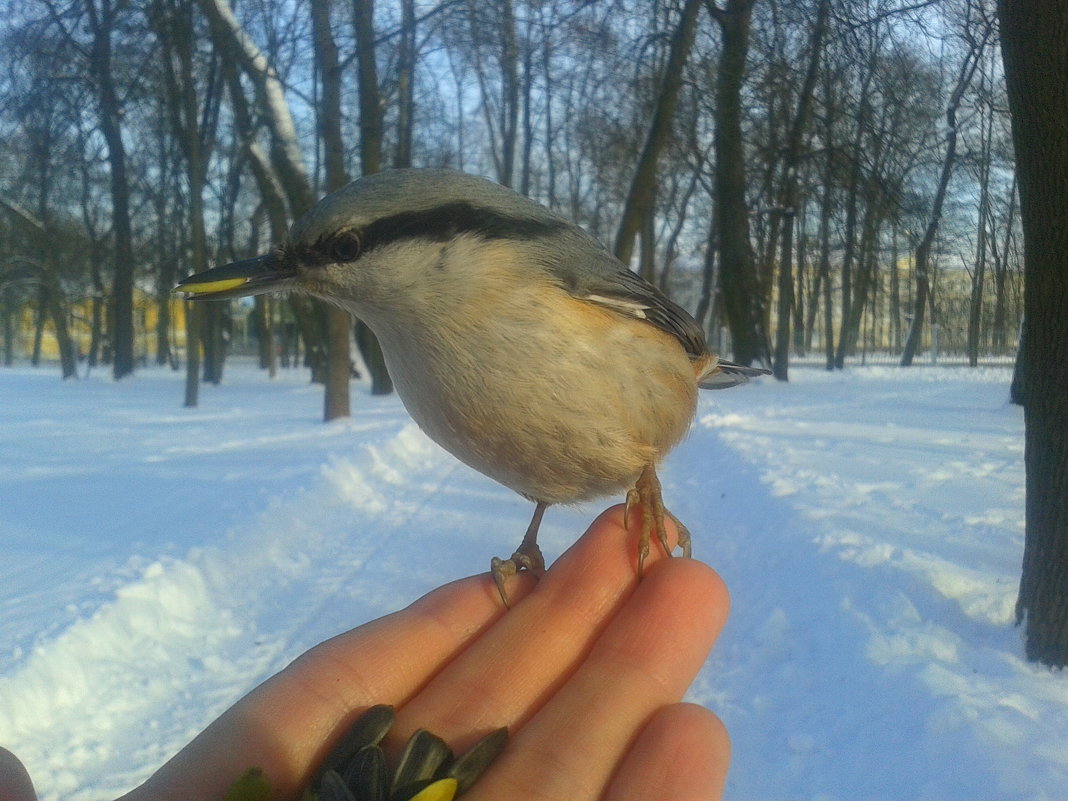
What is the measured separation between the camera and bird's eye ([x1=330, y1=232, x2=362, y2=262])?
1.58 metres

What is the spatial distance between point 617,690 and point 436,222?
3.63ft

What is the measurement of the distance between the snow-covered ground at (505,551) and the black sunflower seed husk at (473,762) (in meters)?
0.62

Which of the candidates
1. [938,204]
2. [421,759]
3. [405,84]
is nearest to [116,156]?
[405,84]

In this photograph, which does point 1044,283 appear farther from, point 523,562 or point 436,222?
point 436,222

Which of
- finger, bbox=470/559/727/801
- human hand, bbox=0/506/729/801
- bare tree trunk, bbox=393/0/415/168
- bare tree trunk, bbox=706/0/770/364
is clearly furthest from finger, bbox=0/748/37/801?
bare tree trunk, bbox=706/0/770/364

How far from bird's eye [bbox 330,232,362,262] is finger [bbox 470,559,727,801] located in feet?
3.41

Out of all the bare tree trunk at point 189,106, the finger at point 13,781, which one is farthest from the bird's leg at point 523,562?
the bare tree trunk at point 189,106

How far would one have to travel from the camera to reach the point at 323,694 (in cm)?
188

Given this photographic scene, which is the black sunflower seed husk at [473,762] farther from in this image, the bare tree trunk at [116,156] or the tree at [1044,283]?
the bare tree trunk at [116,156]

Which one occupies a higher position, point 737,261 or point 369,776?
point 737,261

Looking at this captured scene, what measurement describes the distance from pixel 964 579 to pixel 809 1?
123 inches

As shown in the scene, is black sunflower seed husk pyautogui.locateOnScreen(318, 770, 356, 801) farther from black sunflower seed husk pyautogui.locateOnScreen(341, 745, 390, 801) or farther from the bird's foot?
the bird's foot

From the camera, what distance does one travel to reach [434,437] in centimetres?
171

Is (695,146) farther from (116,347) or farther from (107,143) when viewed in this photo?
(116,347)
